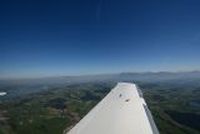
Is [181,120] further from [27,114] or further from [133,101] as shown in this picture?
[133,101]

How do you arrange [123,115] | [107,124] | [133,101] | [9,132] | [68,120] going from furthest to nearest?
[68,120], [9,132], [133,101], [123,115], [107,124]

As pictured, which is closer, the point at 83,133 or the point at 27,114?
the point at 83,133

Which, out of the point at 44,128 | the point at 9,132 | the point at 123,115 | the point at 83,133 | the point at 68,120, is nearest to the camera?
the point at 83,133

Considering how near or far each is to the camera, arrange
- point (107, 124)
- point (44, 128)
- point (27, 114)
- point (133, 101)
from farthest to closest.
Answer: point (27, 114)
point (44, 128)
point (133, 101)
point (107, 124)

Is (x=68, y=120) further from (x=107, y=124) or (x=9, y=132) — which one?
(x=107, y=124)

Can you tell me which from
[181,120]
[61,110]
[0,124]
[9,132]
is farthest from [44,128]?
[181,120]

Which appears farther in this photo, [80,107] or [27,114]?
[80,107]

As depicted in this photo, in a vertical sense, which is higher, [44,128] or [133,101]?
[133,101]

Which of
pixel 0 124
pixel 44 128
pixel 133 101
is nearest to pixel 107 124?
pixel 133 101

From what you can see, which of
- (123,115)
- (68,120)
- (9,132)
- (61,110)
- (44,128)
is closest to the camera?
(123,115)
